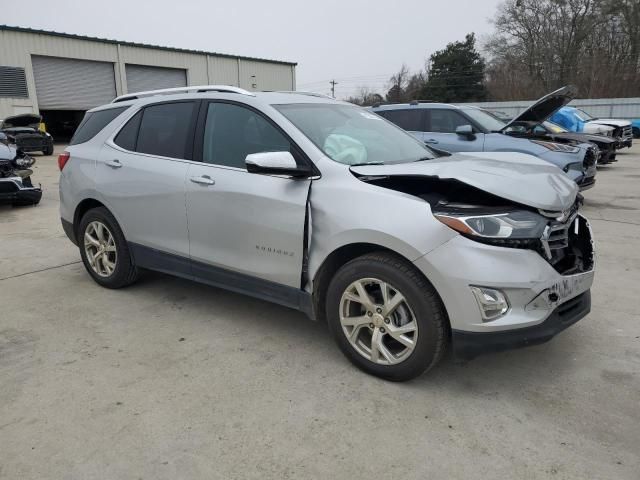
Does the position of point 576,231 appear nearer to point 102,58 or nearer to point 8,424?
point 8,424

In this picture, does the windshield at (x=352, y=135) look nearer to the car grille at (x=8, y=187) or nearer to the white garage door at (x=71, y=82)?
the car grille at (x=8, y=187)

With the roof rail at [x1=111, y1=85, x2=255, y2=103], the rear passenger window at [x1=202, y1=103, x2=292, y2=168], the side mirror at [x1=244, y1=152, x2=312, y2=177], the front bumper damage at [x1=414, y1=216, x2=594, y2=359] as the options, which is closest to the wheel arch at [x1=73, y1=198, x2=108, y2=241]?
the roof rail at [x1=111, y1=85, x2=255, y2=103]

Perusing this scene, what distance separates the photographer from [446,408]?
8.97 ft

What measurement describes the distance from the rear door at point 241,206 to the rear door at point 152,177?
139 mm

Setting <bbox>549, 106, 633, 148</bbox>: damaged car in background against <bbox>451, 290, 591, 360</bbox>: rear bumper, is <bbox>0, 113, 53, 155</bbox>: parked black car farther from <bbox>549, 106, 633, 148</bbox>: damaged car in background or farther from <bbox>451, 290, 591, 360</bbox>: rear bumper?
<bbox>451, 290, 591, 360</bbox>: rear bumper

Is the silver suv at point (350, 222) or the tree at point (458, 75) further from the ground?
the tree at point (458, 75)

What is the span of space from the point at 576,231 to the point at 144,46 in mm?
31284

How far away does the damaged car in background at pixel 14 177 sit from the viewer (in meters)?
8.27

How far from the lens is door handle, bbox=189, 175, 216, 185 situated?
140 inches

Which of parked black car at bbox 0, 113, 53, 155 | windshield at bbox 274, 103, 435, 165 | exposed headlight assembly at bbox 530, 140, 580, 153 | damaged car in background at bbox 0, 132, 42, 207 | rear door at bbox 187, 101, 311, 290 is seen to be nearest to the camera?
rear door at bbox 187, 101, 311, 290

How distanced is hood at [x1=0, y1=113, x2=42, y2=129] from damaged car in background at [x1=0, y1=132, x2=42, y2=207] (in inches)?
488

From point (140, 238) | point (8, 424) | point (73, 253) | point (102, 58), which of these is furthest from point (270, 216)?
point (102, 58)

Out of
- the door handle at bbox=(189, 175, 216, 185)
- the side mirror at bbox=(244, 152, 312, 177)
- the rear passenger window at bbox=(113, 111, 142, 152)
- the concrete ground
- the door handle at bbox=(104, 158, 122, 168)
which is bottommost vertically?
the concrete ground

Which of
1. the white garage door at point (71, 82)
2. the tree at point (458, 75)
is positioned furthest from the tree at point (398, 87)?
A: the white garage door at point (71, 82)
